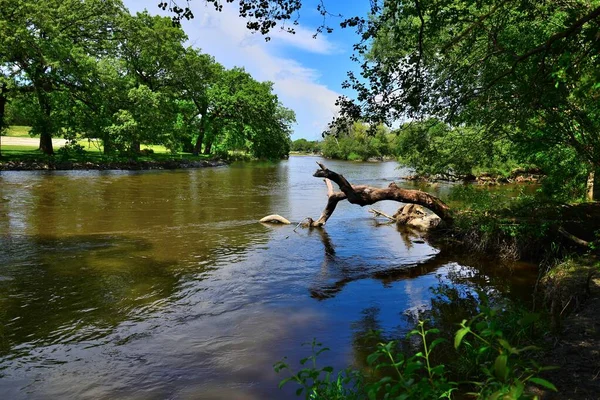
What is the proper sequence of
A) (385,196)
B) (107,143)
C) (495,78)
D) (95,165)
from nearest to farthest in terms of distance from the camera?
(495,78), (385,196), (95,165), (107,143)

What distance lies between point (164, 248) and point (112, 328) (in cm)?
554

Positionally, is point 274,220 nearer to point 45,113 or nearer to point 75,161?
point 75,161

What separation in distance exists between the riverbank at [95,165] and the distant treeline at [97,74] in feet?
4.71

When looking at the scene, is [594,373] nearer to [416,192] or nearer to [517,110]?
[517,110]

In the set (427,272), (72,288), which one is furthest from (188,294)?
(427,272)

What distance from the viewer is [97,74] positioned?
3425 centimetres

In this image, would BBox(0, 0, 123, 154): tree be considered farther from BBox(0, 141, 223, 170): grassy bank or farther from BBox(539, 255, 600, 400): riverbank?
BBox(539, 255, 600, 400): riverbank

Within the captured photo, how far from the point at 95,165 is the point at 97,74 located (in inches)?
307

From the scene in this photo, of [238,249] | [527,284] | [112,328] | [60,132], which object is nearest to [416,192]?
[527,284]

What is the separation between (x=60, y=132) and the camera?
33094mm

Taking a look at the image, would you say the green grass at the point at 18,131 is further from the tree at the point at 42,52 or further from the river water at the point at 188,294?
the river water at the point at 188,294

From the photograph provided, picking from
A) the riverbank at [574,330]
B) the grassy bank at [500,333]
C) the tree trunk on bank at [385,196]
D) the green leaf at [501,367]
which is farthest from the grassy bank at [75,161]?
the green leaf at [501,367]

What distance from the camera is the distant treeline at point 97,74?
103 feet

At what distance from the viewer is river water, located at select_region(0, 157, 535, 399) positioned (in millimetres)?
5492
